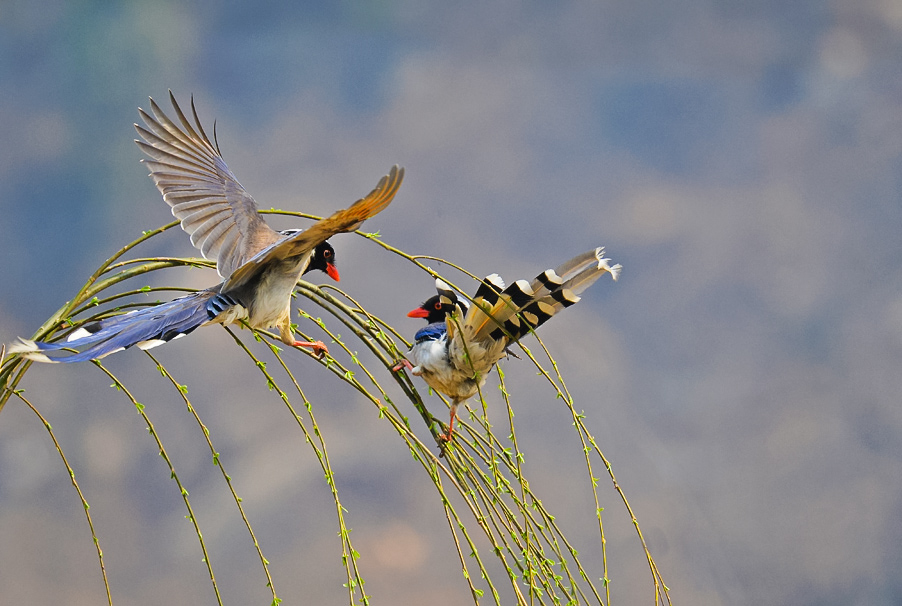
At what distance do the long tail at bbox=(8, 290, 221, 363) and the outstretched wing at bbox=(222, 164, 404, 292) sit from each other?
62 mm

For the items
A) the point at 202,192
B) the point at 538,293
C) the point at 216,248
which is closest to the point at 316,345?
the point at 216,248

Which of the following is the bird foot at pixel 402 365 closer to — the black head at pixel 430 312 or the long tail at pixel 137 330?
the black head at pixel 430 312

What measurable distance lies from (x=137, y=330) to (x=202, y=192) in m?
0.45

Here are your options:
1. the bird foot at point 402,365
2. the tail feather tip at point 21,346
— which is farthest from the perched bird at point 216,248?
the bird foot at point 402,365

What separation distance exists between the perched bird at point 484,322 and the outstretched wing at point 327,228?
251 millimetres

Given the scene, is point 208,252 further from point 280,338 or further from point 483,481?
point 483,481

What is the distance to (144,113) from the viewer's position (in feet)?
5.37

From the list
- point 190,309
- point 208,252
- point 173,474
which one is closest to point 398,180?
point 190,309

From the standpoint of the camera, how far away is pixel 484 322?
156 centimetres

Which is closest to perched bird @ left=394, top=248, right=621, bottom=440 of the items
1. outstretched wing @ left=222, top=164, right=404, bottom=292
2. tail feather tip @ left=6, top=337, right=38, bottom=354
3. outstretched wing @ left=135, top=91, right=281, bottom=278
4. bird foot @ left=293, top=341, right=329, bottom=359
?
bird foot @ left=293, top=341, right=329, bottom=359

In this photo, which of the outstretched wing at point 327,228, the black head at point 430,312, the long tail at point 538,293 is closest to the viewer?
the outstretched wing at point 327,228

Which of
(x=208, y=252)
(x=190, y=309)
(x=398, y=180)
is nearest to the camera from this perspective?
(x=398, y=180)

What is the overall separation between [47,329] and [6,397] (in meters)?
0.22

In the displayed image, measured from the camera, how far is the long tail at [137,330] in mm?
1190
